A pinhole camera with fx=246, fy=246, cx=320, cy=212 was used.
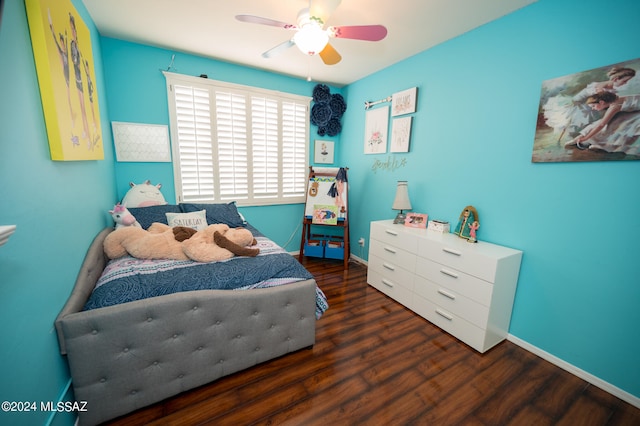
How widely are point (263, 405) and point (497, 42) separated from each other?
307 centimetres

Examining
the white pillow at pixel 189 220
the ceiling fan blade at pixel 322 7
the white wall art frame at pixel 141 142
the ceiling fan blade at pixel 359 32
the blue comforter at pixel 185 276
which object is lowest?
the blue comforter at pixel 185 276

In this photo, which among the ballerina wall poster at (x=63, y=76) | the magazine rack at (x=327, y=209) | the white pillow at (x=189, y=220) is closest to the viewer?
the ballerina wall poster at (x=63, y=76)

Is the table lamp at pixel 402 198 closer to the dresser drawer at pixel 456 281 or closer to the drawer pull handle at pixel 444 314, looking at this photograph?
the dresser drawer at pixel 456 281

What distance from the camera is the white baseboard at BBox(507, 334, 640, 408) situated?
147cm

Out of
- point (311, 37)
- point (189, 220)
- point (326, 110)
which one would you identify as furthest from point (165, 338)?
point (326, 110)

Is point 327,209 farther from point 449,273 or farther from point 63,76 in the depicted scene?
point 63,76

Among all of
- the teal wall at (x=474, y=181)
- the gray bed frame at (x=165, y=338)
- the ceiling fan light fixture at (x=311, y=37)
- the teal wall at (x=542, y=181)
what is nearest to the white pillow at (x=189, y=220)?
the teal wall at (x=474, y=181)

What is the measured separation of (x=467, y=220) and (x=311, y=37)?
1927mm

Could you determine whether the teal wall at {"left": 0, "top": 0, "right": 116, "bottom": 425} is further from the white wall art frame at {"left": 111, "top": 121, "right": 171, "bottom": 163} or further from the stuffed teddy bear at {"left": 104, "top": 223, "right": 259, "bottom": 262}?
the white wall art frame at {"left": 111, "top": 121, "right": 171, "bottom": 163}

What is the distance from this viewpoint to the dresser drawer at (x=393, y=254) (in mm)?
2366

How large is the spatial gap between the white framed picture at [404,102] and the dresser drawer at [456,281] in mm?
1645

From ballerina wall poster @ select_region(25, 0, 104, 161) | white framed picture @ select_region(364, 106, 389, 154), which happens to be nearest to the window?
white framed picture @ select_region(364, 106, 389, 154)

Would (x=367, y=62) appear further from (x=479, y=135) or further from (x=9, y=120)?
(x=9, y=120)

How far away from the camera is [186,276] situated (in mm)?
1551
